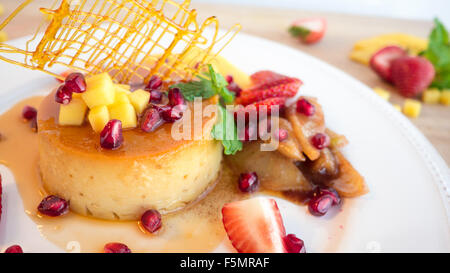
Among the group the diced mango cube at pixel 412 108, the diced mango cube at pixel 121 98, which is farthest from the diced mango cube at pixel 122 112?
the diced mango cube at pixel 412 108

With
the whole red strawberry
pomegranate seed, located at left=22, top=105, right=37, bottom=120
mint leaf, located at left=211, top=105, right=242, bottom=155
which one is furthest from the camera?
the whole red strawberry

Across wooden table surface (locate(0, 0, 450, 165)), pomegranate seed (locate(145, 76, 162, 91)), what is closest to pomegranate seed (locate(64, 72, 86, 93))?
pomegranate seed (locate(145, 76, 162, 91))

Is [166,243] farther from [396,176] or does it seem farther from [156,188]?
[396,176]

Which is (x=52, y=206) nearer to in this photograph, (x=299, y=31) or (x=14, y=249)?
(x=14, y=249)

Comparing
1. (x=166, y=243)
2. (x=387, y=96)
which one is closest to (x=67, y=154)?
(x=166, y=243)

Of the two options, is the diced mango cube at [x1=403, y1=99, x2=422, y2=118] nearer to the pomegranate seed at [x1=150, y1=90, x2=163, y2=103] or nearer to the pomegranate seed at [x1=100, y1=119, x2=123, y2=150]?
the pomegranate seed at [x1=150, y1=90, x2=163, y2=103]

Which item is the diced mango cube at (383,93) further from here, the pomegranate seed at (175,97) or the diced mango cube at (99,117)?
the diced mango cube at (99,117)
